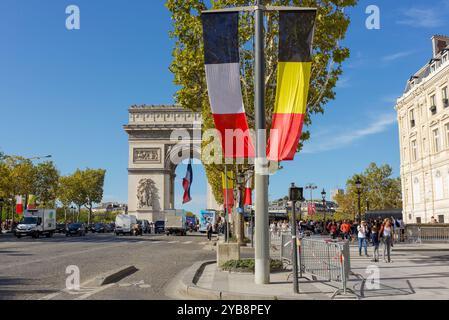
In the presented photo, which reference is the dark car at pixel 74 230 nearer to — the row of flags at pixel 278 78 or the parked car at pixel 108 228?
the parked car at pixel 108 228

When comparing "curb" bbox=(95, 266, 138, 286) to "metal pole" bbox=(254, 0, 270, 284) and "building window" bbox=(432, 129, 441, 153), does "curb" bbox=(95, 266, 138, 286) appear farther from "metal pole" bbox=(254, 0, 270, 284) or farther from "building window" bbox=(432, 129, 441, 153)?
"building window" bbox=(432, 129, 441, 153)

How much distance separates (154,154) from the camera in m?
70.6

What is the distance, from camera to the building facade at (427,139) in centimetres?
3956

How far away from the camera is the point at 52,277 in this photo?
13016 mm

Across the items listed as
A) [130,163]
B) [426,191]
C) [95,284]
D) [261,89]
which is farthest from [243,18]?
[130,163]

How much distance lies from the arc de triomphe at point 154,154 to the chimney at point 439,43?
3309 cm

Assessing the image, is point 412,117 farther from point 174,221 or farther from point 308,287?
point 308,287

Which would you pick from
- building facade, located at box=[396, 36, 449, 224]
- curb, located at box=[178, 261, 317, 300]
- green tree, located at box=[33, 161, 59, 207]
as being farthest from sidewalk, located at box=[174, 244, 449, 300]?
green tree, located at box=[33, 161, 59, 207]

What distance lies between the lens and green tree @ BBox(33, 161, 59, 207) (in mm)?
77188

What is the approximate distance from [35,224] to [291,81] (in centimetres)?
3960

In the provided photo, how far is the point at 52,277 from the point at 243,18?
1106 cm

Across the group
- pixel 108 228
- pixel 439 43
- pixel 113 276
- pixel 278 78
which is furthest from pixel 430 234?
pixel 108 228
